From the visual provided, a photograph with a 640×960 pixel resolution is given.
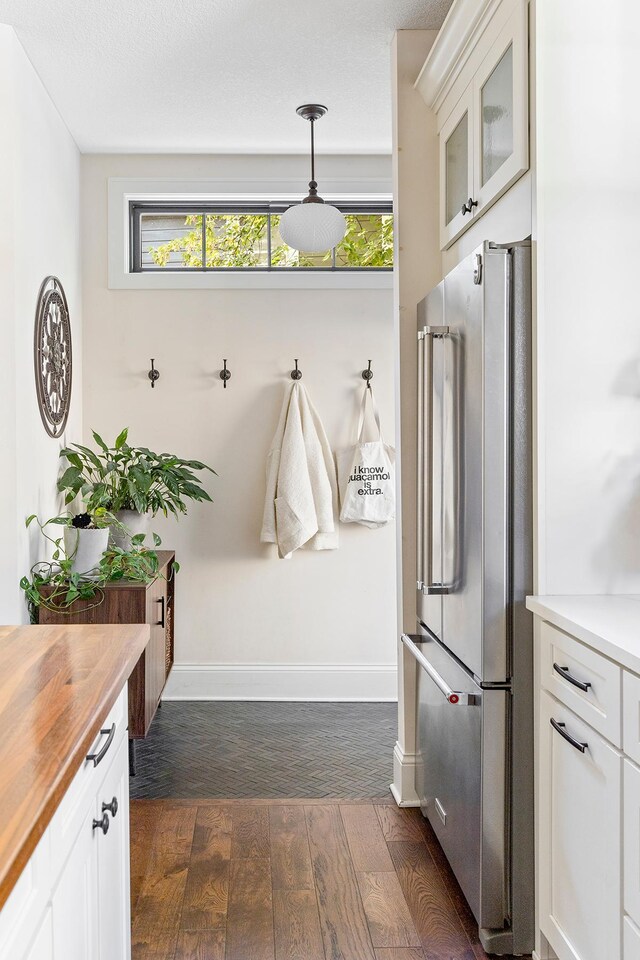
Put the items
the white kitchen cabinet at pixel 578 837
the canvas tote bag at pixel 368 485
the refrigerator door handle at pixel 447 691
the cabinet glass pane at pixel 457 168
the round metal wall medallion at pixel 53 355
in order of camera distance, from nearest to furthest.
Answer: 1. the white kitchen cabinet at pixel 578 837
2. the refrigerator door handle at pixel 447 691
3. the cabinet glass pane at pixel 457 168
4. the round metal wall medallion at pixel 53 355
5. the canvas tote bag at pixel 368 485

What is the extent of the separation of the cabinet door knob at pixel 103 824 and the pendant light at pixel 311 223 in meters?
2.77

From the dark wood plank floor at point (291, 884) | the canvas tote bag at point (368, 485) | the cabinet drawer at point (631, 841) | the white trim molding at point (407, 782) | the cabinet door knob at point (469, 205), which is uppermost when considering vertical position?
the cabinet door knob at point (469, 205)

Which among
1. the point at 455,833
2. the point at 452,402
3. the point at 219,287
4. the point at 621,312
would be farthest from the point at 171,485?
the point at 621,312

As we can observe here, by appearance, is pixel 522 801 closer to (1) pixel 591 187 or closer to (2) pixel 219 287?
(1) pixel 591 187

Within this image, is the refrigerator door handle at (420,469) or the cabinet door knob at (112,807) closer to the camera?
the cabinet door knob at (112,807)

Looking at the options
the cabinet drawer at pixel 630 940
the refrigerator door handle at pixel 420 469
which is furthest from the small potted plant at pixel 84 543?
the cabinet drawer at pixel 630 940

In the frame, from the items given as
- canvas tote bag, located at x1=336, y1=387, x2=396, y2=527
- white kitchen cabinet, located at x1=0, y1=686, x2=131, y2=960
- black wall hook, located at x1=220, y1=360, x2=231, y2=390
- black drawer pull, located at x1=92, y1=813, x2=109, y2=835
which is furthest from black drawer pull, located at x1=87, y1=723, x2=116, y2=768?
black wall hook, located at x1=220, y1=360, x2=231, y2=390

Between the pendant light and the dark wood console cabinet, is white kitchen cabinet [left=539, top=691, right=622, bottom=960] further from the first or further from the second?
the pendant light

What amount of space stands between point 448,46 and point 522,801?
7.17 feet

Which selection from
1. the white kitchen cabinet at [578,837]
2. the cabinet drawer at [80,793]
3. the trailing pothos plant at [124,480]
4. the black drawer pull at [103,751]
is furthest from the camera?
the trailing pothos plant at [124,480]

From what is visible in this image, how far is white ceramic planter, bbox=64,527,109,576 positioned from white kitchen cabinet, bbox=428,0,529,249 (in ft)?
5.55

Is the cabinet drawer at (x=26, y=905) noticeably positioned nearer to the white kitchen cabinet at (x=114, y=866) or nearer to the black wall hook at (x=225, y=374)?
the white kitchen cabinet at (x=114, y=866)

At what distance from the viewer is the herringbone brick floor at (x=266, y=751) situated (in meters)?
3.09

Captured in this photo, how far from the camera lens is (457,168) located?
268cm
